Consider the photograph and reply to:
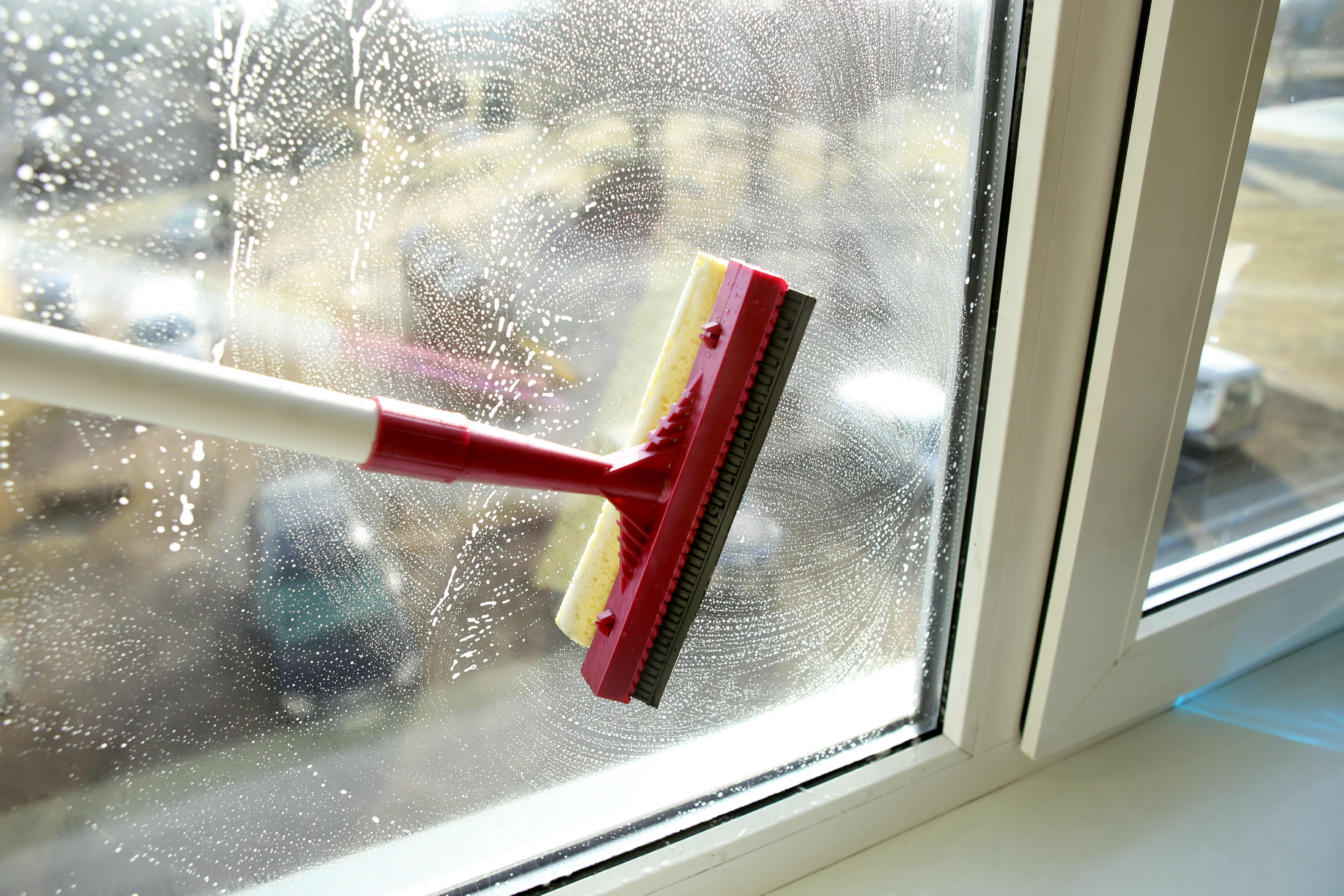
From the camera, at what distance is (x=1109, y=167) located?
1.76 feet

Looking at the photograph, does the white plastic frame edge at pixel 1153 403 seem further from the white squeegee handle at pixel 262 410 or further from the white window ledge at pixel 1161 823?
the white squeegee handle at pixel 262 410

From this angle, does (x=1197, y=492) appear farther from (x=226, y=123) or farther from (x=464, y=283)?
(x=226, y=123)

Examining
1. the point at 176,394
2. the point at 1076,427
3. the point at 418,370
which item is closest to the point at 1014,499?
the point at 1076,427

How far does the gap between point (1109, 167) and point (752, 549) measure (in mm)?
359

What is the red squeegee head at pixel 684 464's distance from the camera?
0.43m

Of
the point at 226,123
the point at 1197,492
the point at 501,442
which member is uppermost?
the point at 226,123

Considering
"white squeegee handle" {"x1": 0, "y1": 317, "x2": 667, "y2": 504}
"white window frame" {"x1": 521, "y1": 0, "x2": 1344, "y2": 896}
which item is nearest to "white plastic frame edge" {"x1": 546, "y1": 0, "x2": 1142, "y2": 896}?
"white window frame" {"x1": 521, "y1": 0, "x2": 1344, "y2": 896}

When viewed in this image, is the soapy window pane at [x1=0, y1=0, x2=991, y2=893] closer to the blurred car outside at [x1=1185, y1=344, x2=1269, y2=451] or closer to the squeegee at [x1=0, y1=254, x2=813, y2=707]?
the squeegee at [x1=0, y1=254, x2=813, y2=707]

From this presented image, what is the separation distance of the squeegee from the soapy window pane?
42 millimetres

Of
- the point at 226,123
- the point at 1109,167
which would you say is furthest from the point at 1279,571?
the point at 226,123

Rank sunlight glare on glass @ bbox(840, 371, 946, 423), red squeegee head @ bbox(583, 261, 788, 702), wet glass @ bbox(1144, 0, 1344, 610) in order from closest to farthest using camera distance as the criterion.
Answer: red squeegee head @ bbox(583, 261, 788, 702)
sunlight glare on glass @ bbox(840, 371, 946, 423)
wet glass @ bbox(1144, 0, 1344, 610)

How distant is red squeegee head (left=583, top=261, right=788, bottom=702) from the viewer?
431 millimetres

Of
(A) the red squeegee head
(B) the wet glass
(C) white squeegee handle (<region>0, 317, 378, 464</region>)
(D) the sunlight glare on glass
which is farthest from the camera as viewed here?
(B) the wet glass

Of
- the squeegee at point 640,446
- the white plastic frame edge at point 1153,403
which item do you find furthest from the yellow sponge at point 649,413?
the white plastic frame edge at point 1153,403
